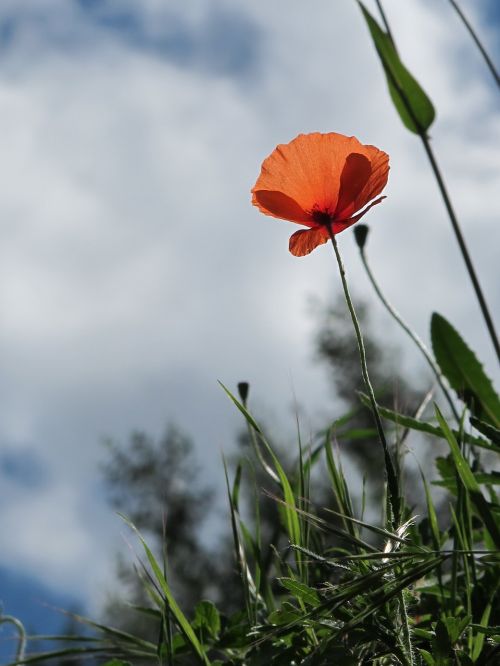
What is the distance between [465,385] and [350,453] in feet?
39.4

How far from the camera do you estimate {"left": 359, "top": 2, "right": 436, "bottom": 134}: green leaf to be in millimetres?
804

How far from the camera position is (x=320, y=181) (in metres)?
0.90

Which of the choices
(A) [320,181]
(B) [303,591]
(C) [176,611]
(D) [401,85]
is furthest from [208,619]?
(D) [401,85]

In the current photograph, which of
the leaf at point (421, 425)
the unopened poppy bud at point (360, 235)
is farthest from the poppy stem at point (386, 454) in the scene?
the unopened poppy bud at point (360, 235)

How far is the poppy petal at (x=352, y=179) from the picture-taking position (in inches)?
34.4

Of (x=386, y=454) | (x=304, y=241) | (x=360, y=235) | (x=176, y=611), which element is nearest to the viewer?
(x=386, y=454)

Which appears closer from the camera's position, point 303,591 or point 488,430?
point 303,591

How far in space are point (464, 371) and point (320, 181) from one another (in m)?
0.31

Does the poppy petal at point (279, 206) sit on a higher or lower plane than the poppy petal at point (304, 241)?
higher

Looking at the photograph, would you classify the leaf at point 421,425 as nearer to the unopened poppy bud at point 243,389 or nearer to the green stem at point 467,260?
the unopened poppy bud at point 243,389

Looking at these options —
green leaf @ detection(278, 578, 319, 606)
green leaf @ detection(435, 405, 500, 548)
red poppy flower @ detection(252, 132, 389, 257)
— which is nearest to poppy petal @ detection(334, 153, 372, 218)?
red poppy flower @ detection(252, 132, 389, 257)

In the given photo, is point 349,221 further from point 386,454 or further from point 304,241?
point 386,454

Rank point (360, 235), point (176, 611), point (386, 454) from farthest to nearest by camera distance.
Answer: point (360, 235)
point (176, 611)
point (386, 454)

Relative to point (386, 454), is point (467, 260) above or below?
above
